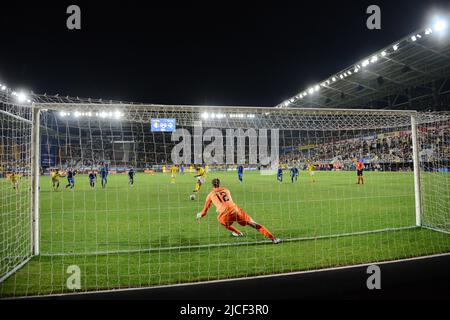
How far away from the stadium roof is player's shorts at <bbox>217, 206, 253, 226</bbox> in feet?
70.3

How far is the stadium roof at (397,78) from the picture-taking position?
23.7 metres

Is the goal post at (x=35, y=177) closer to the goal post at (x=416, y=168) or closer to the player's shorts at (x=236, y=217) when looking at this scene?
the player's shorts at (x=236, y=217)

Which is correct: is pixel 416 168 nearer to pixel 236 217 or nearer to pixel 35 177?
pixel 236 217

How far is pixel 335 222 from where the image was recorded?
862 centimetres

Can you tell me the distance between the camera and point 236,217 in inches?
249

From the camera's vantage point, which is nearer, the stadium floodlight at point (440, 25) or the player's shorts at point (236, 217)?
the player's shorts at point (236, 217)

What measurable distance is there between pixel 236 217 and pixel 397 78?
103ft

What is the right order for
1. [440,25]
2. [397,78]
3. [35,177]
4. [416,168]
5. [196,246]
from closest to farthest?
[35,177], [196,246], [416,168], [440,25], [397,78]

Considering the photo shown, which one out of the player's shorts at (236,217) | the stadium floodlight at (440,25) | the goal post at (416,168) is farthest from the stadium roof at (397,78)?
the player's shorts at (236,217)

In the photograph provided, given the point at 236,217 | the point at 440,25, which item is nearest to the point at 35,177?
the point at 236,217

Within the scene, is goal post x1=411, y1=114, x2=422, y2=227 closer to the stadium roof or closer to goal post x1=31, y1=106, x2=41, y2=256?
goal post x1=31, y1=106, x2=41, y2=256
